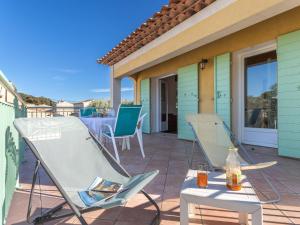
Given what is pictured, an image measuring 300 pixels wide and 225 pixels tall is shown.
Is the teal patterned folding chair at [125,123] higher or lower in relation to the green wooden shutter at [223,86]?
lower

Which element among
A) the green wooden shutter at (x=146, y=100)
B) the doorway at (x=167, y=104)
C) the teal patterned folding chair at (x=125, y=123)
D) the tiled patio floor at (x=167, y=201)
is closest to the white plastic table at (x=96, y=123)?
the teal patterned folding chair at (x=125, y=123)

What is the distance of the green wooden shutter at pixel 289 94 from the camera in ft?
13.0

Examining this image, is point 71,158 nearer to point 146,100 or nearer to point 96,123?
point 96,123

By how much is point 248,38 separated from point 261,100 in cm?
133

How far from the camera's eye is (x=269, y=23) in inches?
175

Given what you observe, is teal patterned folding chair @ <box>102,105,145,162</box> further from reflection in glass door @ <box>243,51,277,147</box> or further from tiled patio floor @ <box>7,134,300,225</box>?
reflection in glass door @ <box>243,51,277,147</box>

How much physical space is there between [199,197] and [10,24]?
13.4m

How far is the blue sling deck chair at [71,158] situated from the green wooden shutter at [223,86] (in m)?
3.80

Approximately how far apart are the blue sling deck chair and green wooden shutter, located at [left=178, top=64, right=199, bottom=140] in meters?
4.05

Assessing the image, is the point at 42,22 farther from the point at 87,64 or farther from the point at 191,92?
the point at 191,92

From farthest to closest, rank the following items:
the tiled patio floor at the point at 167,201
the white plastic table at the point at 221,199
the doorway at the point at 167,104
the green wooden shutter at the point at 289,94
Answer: the doorway at the point at 167,104 → the green wooden shutter at the point at 289,94 → the tiled patio floor at the point at 167,201 → the white plastic table at the point at 221,199

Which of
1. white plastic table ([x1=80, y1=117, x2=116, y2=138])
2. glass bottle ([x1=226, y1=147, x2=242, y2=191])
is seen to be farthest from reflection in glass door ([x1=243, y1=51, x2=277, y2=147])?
glass bottle ([x1=226, y1=147, x2=242, y2=191])

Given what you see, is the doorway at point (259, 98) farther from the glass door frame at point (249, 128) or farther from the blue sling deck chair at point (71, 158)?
the blue sling deck chair at point (71, 158)

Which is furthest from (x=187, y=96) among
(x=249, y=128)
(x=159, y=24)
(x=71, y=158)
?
→ (x=71, y=158)
